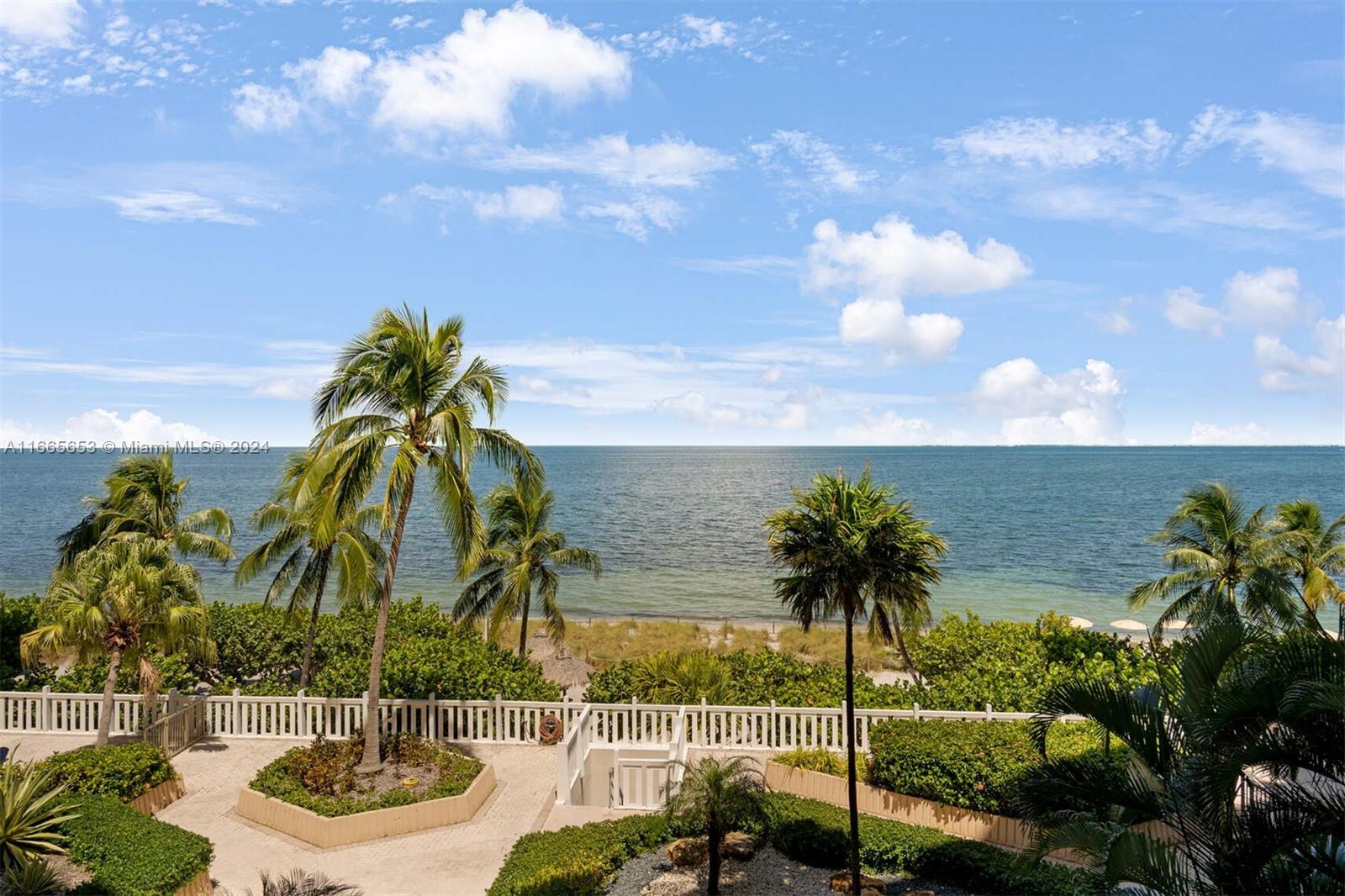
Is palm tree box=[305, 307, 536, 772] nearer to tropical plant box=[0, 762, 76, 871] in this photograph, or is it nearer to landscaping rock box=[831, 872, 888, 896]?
tropical plant box=[0, 762, 76, 871]

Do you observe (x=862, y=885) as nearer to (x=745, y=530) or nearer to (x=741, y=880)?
(x=741, y=880)

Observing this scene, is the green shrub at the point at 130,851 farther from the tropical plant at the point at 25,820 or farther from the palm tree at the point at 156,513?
the palm tree at the point at 156,513

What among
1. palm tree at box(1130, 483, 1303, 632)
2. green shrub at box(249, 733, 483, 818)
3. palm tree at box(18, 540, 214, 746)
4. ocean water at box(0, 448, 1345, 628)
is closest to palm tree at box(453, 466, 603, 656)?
green shrub at box(249, 733, 483, 818)

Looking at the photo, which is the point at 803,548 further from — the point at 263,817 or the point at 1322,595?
the point at 1322,595

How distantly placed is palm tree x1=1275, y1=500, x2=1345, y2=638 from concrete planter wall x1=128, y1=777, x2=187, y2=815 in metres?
24.3

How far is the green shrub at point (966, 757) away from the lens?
12070 mm

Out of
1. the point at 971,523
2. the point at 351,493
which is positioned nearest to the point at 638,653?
the point at 351,493

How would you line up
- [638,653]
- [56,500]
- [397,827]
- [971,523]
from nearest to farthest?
[397,827] → [638,653] → [971,523] → [56,500]

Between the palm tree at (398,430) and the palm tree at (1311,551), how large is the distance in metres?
19.3

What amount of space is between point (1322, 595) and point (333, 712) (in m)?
24.0

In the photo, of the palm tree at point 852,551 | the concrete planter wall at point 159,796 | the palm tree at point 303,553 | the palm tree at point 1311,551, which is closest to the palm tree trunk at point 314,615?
the palm tree at point 303,553

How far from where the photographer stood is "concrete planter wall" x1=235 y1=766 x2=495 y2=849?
39.7ft

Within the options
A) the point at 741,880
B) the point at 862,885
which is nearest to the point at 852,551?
the point at 862,885

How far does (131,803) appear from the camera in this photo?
1267cm
